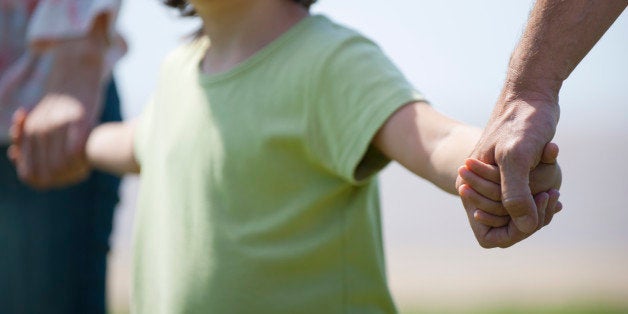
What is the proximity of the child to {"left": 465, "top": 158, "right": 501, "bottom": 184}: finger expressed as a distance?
27 centimetres

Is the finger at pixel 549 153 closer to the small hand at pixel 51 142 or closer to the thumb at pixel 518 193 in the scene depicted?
the thumb at pixel 518 193

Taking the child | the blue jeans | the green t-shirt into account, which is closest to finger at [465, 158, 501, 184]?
the child

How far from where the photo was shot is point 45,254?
3.00 metres

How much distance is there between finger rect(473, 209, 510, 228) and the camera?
61.8 inches

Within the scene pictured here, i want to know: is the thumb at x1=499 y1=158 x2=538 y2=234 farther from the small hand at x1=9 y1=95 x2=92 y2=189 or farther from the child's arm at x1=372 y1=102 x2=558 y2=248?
the small hand at x1=9 y1=95 x2=92 y2=189

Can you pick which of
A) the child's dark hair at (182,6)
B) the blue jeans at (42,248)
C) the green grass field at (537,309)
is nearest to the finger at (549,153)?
the child's dark hair at (182,6)

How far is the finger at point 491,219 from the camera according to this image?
5.15 ft

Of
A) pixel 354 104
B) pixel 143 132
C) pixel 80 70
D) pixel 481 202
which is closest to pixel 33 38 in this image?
pixel 80 70

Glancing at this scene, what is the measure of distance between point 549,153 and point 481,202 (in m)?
0.12

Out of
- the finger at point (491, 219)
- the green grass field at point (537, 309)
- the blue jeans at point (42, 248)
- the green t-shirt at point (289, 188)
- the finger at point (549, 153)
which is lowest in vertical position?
the green grass field at point (537, 309)

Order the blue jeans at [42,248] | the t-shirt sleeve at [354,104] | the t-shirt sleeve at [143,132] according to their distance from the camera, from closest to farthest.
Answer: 1. the t-shirt sleeve at [354,104]
2. the t-shirt sleeve at [143,132]
3. the blue jeans at [42,248]

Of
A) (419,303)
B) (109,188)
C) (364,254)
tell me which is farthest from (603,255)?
(364,254)

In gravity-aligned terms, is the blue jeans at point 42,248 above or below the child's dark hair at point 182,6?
below

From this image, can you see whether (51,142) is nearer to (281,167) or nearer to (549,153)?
(281,167)
